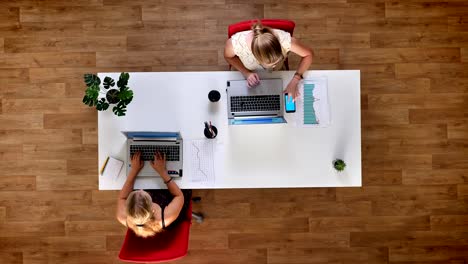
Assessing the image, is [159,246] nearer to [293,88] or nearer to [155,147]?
[155,147]

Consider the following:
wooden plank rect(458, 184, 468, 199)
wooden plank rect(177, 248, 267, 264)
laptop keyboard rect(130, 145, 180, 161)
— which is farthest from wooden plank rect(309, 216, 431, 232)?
laptop keyboard rect(130, 145, 180, 161)

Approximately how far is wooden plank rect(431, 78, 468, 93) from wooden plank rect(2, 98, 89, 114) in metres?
3.19

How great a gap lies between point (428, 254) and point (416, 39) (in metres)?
1.97

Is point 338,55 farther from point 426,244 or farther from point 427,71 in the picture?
point 426,244

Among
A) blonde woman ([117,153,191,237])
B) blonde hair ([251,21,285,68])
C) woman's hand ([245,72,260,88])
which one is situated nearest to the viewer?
blonde hair ([251,21,285,68])

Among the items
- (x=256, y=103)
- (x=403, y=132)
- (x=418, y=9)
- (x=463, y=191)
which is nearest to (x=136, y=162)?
(x=256, y=103)

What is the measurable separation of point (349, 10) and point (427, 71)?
91 cm

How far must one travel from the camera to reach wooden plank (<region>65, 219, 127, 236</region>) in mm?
3195

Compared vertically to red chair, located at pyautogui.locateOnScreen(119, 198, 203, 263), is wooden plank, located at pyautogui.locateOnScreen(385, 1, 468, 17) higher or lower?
higher

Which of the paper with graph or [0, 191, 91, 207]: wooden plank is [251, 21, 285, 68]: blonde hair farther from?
[0, 191, 91, 207]: wooden plank

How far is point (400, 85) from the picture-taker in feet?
10.6

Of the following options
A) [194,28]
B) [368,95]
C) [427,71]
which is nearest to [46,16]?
[194,28]

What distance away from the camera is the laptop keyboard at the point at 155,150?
2.33 metres

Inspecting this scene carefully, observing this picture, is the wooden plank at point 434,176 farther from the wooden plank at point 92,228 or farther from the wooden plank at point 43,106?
the wooden plank at point 43,106
